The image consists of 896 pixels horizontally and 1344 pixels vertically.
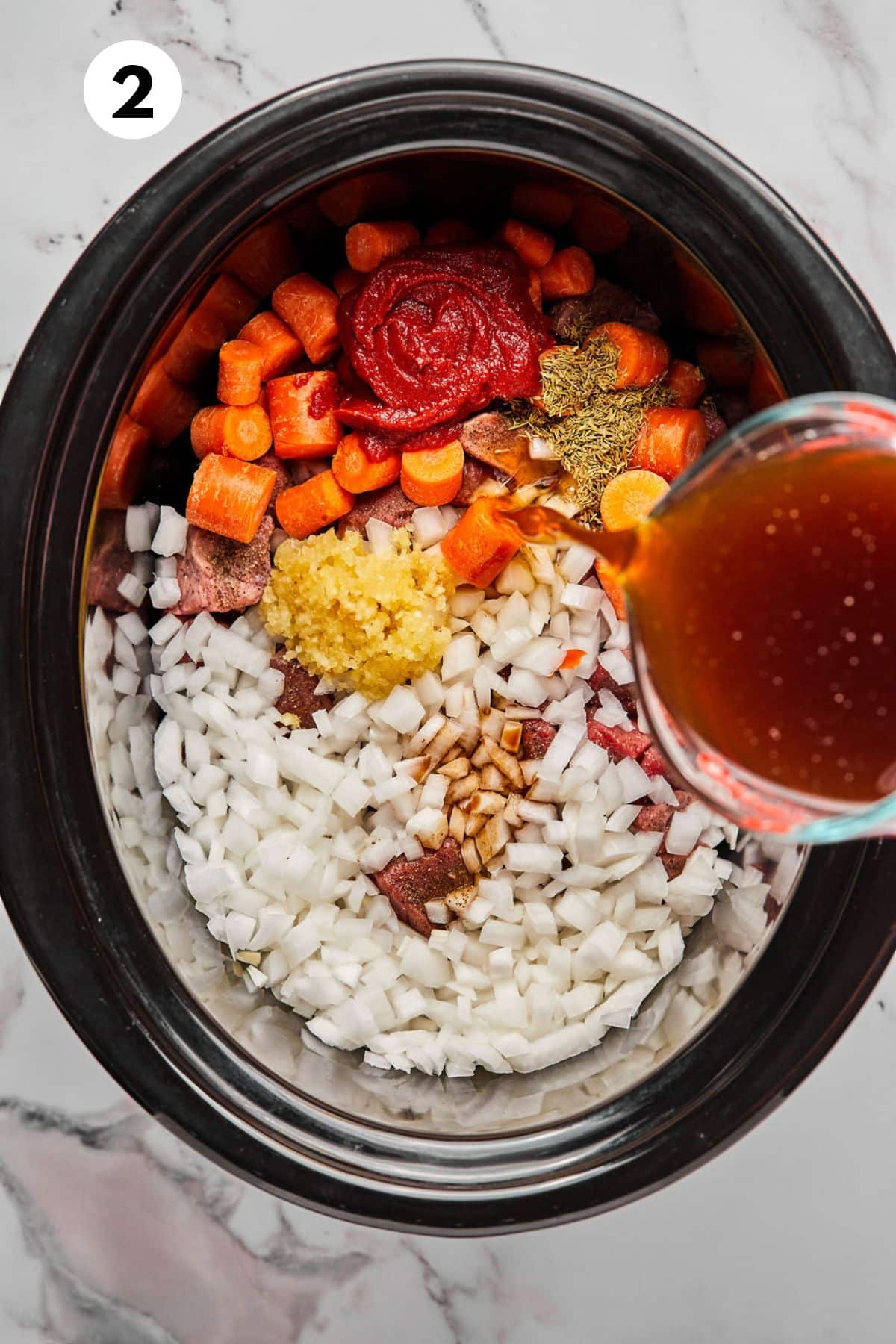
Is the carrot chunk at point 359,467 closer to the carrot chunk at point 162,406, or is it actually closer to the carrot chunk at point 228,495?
the carrot chunk at point 228,495

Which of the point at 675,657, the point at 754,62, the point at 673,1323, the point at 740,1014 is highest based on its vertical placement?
the point at 754,62

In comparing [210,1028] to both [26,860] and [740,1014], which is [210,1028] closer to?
Result: [26,860]

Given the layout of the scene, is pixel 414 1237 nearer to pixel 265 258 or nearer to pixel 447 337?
pixel 447 337

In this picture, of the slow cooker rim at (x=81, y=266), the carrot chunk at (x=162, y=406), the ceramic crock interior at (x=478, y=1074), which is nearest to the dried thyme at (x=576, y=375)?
the ceramic crock interior at (x=478, y=1074)

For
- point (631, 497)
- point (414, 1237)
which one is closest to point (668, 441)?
point (631, 497)

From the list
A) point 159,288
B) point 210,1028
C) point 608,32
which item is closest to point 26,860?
point 210,1028

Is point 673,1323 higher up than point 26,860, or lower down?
lower down

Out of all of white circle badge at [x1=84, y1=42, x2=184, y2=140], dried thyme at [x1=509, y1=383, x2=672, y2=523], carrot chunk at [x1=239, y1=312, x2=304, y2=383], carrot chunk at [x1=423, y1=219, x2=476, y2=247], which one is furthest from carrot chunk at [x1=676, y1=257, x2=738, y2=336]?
white circle badge at [x1=84, y1=42, x2=184, y2=140]
